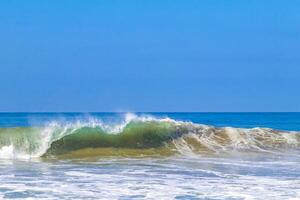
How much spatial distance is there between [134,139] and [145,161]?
5.05m

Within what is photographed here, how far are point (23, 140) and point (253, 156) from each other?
793cm

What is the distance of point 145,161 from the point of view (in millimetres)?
19641

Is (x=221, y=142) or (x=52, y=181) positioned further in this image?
(x=221, y=142)

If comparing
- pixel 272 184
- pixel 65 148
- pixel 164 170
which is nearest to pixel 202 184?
pixel 272 184

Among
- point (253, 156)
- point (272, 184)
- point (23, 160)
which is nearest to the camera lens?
point (272, 184)

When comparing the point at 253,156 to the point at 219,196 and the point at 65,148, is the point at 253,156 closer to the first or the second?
the point at 65,148

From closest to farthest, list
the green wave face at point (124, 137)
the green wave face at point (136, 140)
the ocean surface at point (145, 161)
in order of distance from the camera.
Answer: the ocean surface at point (145, 161) → the green wave face at point (136, 140) → the green wave face at point (124, 137)

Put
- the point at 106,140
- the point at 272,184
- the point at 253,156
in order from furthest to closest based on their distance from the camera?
the point at 106,140 < the point at 253,156 < the point at 272,184

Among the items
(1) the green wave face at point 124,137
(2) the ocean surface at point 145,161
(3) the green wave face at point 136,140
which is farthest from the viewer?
(1) the green wave face at point 124,137

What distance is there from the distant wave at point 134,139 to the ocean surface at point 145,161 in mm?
36

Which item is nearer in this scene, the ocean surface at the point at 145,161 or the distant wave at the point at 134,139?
the ocean surface at the point at 145,161

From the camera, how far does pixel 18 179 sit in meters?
14.4

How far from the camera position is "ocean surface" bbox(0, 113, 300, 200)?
12742 millimetres

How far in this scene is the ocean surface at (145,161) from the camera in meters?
12.7
